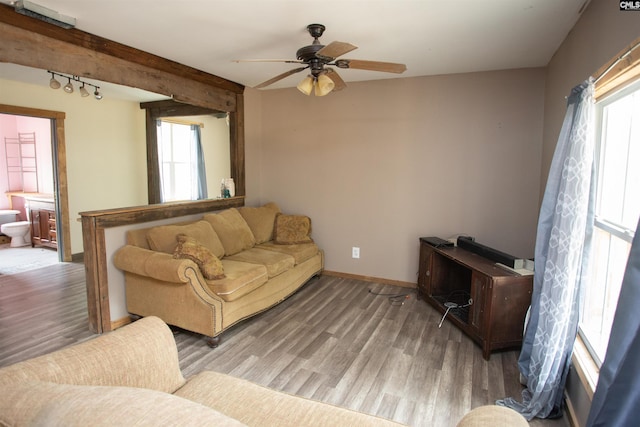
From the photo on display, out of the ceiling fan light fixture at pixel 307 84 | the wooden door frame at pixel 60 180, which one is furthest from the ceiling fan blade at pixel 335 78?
the wooden door frame at pixel 60 180

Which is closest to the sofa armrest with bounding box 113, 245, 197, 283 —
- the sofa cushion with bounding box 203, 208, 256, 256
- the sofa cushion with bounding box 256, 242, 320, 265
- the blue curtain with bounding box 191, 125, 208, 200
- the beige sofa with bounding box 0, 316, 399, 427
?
the sofa cushion with bounding box 203, 208, 256, 256

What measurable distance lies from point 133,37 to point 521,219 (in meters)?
3.98

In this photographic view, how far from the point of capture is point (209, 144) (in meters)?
5.79

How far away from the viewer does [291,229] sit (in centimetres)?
435

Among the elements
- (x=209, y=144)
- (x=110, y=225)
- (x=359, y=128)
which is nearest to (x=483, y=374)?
(x=359, y=128)

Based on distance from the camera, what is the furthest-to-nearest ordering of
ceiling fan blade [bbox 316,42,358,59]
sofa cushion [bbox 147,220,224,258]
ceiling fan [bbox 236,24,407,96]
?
sofa cushion [bbox 147,220,224,258] < ceiling fan [bbox 236,24,407,96] < ceiling fan blade [bbox 316,42,358,59]

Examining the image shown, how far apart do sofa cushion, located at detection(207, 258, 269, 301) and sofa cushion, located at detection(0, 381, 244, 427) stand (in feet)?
6.13

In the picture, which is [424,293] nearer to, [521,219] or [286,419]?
[521,219]

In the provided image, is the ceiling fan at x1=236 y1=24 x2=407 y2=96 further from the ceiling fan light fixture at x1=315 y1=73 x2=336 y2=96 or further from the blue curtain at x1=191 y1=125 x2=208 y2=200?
the blue curtain at x1=191 y1=125 x2=208 y2=200

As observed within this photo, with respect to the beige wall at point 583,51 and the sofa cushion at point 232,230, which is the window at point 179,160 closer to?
the sofa cushion at point 232,230

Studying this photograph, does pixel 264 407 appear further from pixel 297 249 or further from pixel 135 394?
pixel 297 249

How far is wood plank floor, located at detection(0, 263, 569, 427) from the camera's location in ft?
7.20

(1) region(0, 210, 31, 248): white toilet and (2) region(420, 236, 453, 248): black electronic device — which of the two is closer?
(2) region(420, 236, 453, 248): black electronic device

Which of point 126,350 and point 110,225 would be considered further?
point 110,225
